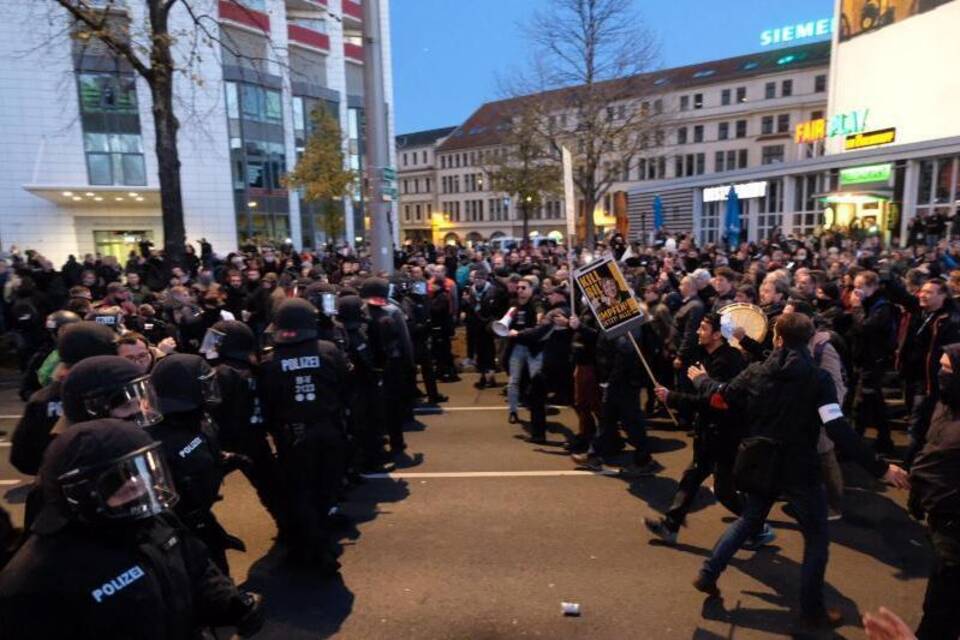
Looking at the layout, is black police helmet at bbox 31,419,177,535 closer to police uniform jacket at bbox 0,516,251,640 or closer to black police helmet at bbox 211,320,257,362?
police uniform jacket at bbox 0,516,251,640

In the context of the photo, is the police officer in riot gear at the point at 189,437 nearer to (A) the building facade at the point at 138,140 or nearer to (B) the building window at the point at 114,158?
(A) the building facade at the point at 138,140

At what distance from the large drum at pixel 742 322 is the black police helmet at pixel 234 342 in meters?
3.51

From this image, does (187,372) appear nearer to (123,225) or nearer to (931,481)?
(931,481)

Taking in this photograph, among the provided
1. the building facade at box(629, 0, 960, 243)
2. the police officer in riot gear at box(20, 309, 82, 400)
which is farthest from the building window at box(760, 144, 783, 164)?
the police officer in riot gear at box(20, 309, 82, 400)

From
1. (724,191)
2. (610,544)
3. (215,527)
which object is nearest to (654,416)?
(610,544)

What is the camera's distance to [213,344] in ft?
15.2

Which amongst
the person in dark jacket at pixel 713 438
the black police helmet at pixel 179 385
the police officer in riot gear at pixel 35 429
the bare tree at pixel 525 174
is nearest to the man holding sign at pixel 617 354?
the person in dark jacket at pixel 713 438

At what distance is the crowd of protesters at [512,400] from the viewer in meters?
2.57

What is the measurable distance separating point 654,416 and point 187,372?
21.3ft

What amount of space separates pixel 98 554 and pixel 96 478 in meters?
Answer: 0.22

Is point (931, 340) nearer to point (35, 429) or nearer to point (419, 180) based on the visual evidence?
point (35, 429)

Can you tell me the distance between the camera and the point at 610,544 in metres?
4.84

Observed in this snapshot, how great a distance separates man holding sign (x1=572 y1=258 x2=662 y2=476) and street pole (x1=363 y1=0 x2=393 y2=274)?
549 cm

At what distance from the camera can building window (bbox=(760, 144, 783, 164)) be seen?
59.6 m
